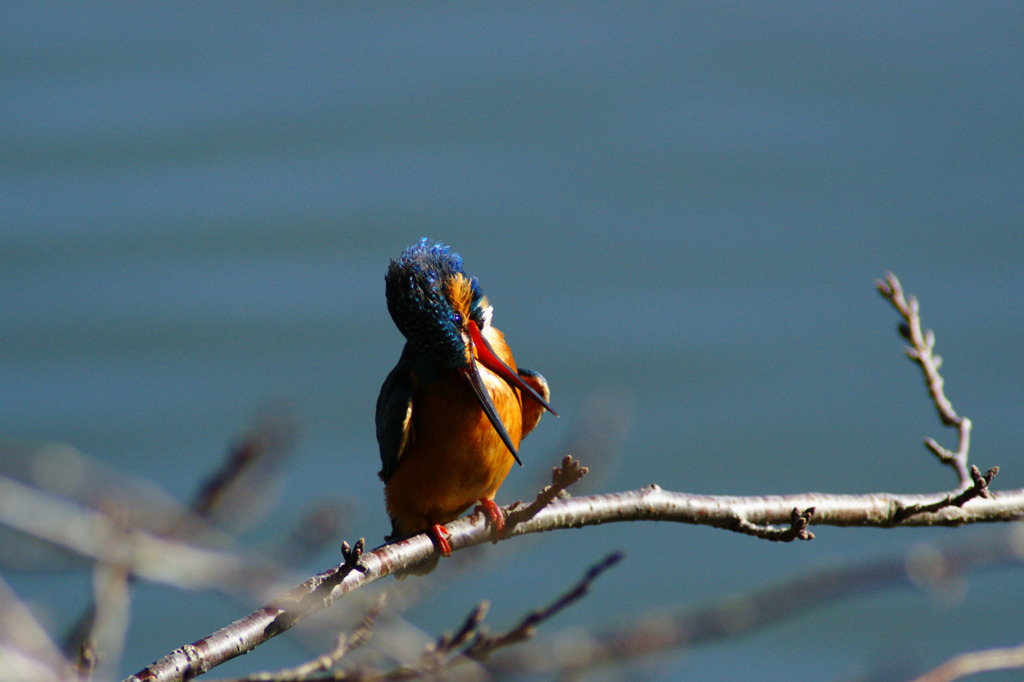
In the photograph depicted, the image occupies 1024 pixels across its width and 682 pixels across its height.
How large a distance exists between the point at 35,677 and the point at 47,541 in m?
0.85

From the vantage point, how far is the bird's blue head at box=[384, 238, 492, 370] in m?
2.67

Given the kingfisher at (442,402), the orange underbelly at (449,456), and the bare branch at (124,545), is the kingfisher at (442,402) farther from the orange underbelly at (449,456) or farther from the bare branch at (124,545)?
the bare branch at (124,545)

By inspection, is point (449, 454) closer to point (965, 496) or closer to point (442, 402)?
point (442, 402)

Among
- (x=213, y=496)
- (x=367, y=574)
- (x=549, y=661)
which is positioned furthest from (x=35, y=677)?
(x=549, y=661)

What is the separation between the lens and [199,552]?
2.48 m

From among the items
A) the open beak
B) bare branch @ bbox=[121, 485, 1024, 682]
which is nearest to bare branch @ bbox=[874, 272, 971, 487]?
bare branch @ bbox=[121, 485, 1024, 682]

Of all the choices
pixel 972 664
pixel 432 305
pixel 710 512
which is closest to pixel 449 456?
pixel 432 305

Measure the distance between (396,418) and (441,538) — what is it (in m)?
0.38

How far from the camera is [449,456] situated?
2.72m

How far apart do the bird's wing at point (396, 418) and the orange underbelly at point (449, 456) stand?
3 centimetres

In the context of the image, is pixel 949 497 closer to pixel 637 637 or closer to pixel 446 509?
pixel 637 637

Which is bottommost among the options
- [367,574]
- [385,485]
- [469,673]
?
[469,673]

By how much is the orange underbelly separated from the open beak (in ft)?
0.15

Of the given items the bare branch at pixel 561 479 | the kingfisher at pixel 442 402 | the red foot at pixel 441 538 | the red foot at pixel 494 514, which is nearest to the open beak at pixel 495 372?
the kingfisher at pixel 442 402
